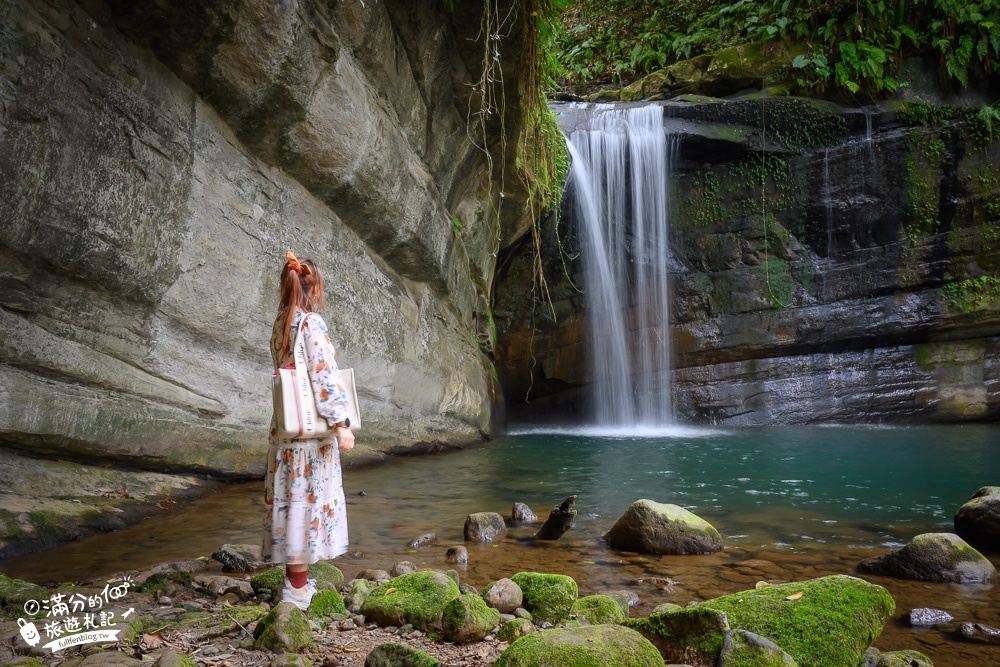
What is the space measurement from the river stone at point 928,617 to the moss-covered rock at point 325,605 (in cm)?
274

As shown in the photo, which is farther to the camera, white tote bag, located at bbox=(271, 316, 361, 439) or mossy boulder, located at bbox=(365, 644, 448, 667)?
white tote bag, located at bbox=(271, 316, 361, 439)

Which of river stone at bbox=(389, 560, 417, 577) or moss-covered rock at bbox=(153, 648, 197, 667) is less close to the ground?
moss-covered rock at bbox=(153, 648, 197, 667)

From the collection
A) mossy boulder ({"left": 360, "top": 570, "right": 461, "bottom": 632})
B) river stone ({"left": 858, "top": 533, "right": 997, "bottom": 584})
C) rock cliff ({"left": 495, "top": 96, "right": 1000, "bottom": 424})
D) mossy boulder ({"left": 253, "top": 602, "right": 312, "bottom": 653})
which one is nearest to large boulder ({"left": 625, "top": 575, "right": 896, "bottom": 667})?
mossy boulder ({"left": 360, "top": 570, "right": 461, "bottom": 632})

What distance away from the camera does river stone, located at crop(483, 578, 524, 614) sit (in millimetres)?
3180

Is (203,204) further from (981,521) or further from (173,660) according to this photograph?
(981,521)

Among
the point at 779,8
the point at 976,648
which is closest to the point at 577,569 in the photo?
the point at 976,648

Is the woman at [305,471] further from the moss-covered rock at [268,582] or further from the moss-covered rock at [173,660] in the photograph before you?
the moss-covered rock at [173,660]

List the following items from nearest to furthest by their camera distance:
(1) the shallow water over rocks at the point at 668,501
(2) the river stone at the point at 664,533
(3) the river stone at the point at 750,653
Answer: (3) the river stone at the point at 750,653, (1) the shallow water over rocks at the point at 668,501, (2) the river stone at the point at 664,533

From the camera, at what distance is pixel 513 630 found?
2.81 metres

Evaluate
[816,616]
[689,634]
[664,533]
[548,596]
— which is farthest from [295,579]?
[664,533]

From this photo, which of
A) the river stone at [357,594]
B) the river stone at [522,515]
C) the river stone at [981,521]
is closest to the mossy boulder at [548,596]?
the river stone at [357,594]

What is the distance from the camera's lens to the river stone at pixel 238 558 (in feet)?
13.0

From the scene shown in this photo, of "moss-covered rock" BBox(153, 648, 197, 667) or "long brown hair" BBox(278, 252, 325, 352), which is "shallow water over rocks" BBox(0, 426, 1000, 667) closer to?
"long brown hair" BBox(278, 252, 325, 352)

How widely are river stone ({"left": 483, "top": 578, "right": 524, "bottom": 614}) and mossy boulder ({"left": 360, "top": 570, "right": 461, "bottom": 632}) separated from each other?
232 millimetres
